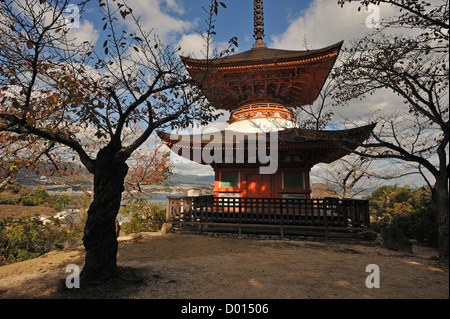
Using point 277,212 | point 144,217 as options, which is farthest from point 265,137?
point 144,217

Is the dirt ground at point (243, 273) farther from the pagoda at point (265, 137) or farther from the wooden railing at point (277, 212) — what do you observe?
the pagoda at point (265, 137)

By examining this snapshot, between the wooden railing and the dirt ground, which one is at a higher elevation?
the wooden railing

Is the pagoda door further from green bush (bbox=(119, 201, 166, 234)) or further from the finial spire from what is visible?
the finial spire

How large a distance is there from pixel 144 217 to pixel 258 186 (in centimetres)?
666

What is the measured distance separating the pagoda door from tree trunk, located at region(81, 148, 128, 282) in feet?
26.8

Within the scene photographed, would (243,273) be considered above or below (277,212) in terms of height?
below

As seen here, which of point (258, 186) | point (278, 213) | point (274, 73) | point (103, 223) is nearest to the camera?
point (103, 223)

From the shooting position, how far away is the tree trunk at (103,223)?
4391mm

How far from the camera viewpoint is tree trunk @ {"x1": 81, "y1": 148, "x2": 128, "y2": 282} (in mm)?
4391

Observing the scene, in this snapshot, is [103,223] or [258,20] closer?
[103,223]

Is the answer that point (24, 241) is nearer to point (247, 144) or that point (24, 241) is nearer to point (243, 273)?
point (243, 273)

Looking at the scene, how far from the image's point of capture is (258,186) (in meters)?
11.9

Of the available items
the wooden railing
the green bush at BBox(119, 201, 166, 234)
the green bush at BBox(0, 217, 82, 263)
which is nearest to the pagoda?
the wooden railing

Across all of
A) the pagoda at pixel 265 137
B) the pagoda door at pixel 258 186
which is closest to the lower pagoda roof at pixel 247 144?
the pagoda at pixel 265 137
